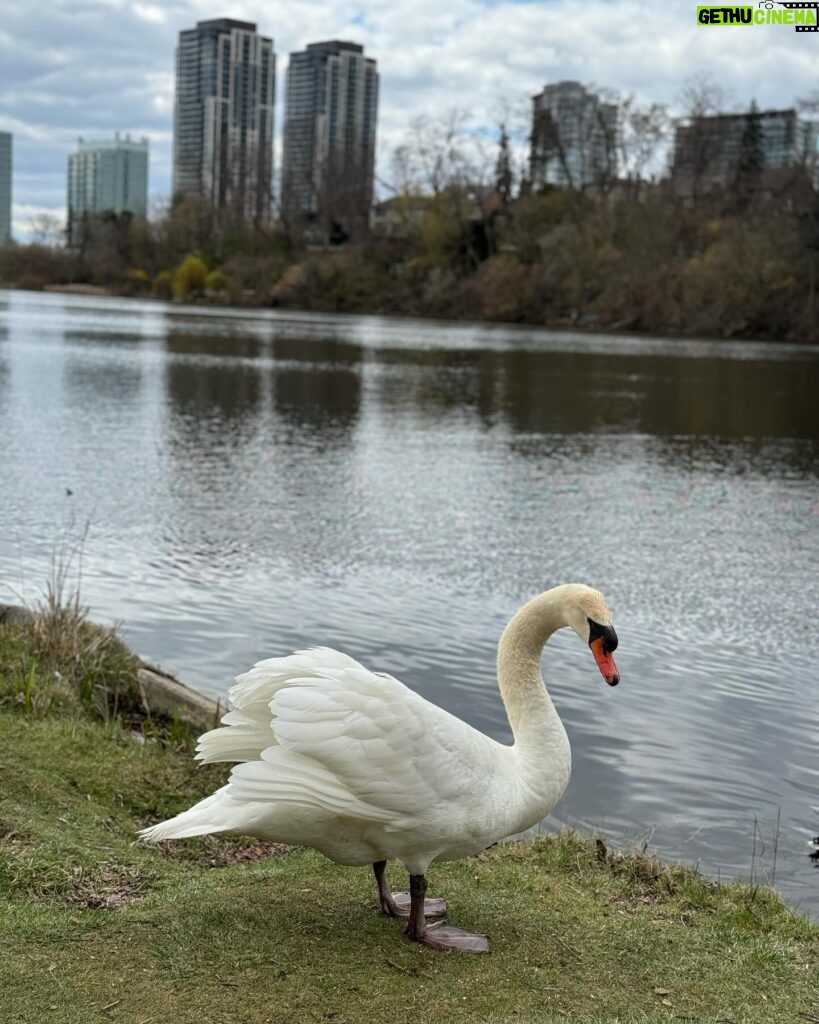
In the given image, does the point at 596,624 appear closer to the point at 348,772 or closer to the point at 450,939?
the point at 348,772

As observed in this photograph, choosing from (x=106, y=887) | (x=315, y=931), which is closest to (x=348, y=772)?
(x=315, y=931)

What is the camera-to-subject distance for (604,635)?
525 centimetres

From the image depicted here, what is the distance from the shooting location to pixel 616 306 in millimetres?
94062

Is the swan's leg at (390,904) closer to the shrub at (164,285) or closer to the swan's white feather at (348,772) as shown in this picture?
the swan's white feather at (348,772)

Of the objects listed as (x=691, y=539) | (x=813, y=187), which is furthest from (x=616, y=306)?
(x=691, y=539)

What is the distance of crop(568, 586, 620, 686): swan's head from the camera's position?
5207mm

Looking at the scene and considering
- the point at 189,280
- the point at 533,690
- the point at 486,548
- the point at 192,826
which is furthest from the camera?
the point at 189,280

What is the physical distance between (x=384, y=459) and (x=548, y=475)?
11.6ft

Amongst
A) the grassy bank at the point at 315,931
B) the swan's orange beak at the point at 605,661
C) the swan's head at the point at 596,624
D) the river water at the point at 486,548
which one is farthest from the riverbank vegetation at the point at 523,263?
the swan's orange beak at the point at 605,661

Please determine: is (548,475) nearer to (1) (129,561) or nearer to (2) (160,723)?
(1) (129,561)

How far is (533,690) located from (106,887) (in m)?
2.06

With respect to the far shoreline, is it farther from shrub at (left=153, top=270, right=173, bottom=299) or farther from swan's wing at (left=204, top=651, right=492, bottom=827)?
swan's wing at (left=204, top=651, right=492, bottom=827)

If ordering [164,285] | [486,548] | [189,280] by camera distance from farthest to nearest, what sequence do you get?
[164,285]
[189,280]
[486,548]

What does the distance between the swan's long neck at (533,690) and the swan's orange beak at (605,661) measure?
25 centimetres
